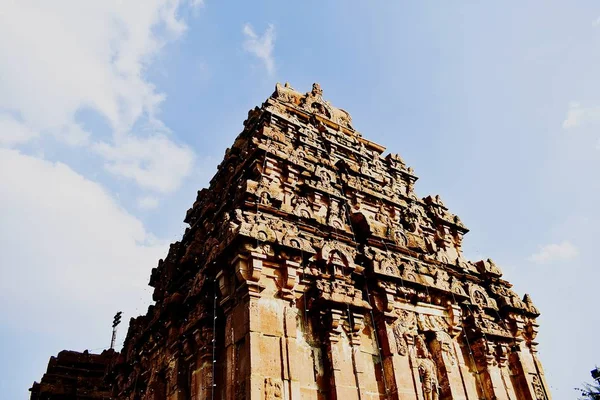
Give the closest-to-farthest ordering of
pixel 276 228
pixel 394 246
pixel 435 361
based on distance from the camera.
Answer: pixel 276 228, pixel 435 361, pixel 394 246

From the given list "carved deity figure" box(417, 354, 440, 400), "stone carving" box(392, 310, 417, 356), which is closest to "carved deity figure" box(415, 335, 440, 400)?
"carved deity figure" box(417, 354, 440, 400)

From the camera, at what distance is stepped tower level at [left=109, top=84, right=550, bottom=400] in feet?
26.8

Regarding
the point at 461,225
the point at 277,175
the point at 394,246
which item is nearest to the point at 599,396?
the point at 461,225

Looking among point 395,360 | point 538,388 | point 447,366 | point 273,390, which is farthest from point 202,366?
point 538,388

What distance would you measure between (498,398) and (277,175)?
25.4ft

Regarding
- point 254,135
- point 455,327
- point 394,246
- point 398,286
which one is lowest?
point 455,327

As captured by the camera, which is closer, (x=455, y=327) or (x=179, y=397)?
(x=179, y=397)

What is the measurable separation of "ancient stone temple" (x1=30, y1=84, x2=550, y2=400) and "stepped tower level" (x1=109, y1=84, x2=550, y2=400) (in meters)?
0.04

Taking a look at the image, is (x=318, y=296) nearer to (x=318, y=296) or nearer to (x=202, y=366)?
(x=318, y=296)

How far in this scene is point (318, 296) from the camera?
350 inches

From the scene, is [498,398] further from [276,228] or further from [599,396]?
[599,396]

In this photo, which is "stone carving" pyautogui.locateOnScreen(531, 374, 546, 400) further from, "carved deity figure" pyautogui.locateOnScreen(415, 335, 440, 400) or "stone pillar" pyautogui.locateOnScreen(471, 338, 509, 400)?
"carved deity figure" pyautogui.locateOnScreen(415, 335, 440, 400)

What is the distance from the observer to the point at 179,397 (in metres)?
9.09

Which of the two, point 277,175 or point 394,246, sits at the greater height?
point 277,175
